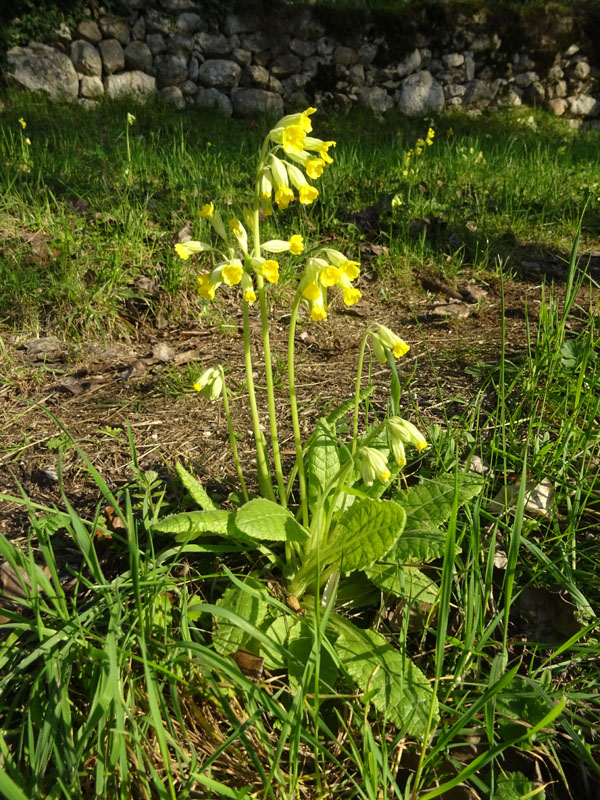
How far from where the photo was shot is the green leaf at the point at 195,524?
1416 millimetres

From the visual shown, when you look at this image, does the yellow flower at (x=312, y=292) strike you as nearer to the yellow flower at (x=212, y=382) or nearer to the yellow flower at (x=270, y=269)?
the yellow flower at (x=270, y=269)

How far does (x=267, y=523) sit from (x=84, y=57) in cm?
877

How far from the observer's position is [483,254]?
12.6 ft

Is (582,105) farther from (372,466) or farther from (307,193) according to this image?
(372,466)

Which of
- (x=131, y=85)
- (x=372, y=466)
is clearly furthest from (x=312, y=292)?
(x=131, y=85)

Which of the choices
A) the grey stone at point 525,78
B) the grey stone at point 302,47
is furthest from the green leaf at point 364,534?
the grey stone at point 525,78

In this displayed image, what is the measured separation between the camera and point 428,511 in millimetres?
1568

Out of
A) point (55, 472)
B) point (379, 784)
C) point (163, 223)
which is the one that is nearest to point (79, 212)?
point (163, 223)

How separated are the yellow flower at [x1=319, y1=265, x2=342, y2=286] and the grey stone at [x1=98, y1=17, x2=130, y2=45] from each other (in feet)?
29.1

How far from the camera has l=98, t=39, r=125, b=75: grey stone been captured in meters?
8.19

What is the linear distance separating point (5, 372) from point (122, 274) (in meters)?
0.88

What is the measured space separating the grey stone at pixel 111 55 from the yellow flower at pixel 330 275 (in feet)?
28.5

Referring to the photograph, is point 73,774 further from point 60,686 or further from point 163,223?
point 163,223

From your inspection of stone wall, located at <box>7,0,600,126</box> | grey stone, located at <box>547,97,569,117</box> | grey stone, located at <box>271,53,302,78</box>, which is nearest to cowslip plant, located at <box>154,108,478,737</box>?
stone wall, located at <box>7,0,600,126</box>
